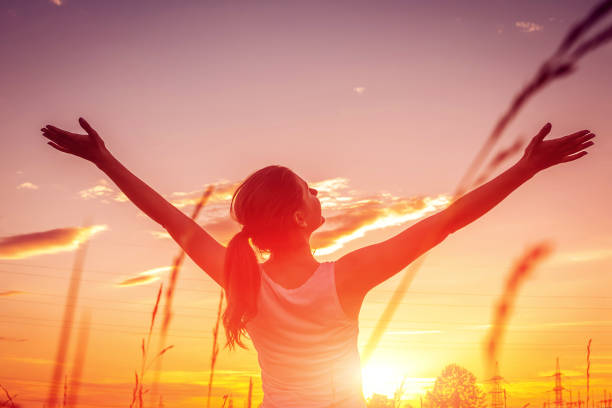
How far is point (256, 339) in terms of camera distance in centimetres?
306

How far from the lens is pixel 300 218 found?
3006mm

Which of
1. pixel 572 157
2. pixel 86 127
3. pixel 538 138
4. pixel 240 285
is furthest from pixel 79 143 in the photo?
pixel 572 157

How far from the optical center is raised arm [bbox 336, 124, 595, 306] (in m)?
2.46

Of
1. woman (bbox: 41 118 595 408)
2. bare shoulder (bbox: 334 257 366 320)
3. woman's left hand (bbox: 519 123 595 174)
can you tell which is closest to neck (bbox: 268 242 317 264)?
woman (bbox: 41 118 595 408)

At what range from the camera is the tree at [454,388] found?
192 ft

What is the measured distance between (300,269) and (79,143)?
1664mm

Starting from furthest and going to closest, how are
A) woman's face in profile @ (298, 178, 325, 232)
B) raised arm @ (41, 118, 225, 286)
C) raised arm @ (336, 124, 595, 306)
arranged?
raised arm @ (41, 118, 225, 286), woman's face in profile @ (298, 178, 325, 232), raised arm @ (336, 124, 595, 306)

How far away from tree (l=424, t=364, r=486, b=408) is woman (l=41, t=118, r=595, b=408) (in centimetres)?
5856

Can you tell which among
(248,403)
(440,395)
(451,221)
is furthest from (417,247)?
(440,395)

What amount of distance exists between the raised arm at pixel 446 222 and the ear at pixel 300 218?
38 centimetres

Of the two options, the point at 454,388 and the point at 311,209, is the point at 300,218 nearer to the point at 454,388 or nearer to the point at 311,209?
the point at 311,209

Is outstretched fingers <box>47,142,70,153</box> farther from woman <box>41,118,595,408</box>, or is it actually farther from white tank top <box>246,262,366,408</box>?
white tank top <box>246,262,366,408</box>

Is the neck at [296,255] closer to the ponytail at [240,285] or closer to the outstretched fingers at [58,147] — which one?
the ponytail at [240,285]

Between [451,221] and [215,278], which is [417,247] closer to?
[451,221]
